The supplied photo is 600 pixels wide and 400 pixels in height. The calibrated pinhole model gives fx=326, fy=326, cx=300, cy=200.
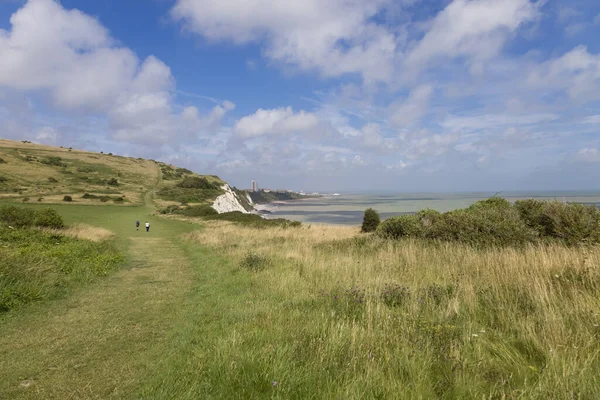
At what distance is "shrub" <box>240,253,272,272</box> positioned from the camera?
10.9 metres

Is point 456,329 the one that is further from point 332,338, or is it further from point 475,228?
point 475,228

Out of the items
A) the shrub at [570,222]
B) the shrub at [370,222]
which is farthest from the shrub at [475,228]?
the shrub at [370,222]

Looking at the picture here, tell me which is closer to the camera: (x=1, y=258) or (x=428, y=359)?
(x=428, y=359)

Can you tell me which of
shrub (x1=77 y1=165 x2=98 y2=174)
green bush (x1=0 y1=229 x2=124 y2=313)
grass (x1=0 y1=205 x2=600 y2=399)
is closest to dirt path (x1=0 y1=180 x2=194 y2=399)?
grass (x1=0 y1=205 x2=600 y2=399)

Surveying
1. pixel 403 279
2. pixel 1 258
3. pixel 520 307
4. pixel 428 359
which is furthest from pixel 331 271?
pixel 1 258

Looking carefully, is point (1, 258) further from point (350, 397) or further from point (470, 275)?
point (470, 275)

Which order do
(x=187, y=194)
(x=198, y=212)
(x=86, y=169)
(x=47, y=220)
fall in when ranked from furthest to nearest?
(x=86, y=169) < (x=187, y=194) < (x=198, y=212) < (x=47, y=220)

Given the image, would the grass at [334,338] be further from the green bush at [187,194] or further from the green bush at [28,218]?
the green bush at [187,194]

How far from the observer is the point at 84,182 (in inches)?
2943

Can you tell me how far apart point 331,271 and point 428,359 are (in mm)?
5508

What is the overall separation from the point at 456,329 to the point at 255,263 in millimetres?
7800

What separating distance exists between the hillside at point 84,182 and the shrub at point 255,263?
5109cm

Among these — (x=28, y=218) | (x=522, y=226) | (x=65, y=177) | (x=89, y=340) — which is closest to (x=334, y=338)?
(x=89, y=340)

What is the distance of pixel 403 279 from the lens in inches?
317
